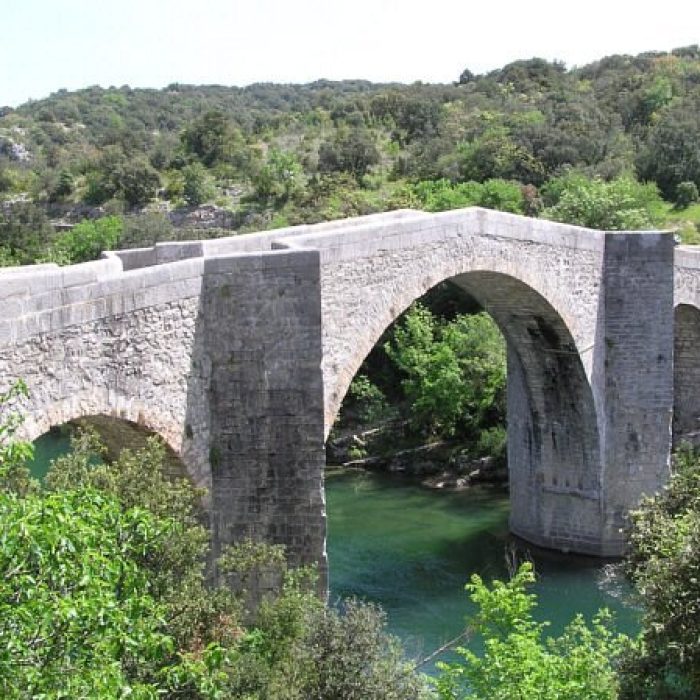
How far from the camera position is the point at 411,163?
4206 centimetres

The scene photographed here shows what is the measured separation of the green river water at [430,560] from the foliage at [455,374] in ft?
6.75

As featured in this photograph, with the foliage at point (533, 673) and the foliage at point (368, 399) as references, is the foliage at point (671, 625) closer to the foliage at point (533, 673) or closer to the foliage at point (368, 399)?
the foliage at point (533, 673)

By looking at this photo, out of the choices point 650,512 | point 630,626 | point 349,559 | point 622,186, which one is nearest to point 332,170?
point 622,186

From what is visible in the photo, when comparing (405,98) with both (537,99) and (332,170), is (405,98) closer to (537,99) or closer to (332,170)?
(537,99)

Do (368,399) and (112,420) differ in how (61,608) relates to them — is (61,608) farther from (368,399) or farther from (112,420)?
(368,399)

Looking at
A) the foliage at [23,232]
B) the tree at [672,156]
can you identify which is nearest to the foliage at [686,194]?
the tree at [672,156]

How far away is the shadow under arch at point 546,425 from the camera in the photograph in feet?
60.3

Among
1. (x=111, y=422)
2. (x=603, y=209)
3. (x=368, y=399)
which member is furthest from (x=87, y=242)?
(x=111, y=422)

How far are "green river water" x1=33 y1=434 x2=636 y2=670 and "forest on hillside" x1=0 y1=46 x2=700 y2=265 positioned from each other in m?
10.2

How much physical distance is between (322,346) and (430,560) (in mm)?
7784

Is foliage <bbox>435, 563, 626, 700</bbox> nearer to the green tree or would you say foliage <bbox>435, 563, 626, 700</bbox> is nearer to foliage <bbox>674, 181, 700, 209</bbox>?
foliage <bbox>674, 181, 700, 209</bbox>

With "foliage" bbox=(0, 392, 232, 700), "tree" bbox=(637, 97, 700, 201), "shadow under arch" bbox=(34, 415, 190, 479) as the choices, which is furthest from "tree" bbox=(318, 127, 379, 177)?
"foliage" bbox=(0, 392, 232, 700)

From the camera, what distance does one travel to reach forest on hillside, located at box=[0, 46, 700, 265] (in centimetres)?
3547

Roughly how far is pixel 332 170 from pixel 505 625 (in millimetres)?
33296
